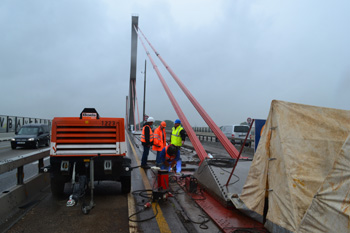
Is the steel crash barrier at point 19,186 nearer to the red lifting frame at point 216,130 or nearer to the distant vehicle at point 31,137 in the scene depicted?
the red lifting frame at point 216,130

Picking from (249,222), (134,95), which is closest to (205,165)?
(249,222)

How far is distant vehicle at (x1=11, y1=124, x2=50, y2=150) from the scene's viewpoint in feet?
57.0

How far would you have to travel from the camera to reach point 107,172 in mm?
5633

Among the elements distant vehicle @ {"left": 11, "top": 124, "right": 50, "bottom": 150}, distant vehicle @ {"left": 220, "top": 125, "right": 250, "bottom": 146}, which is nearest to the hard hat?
distant vehicle @ {"left": 11, "top": 124, "right": 50, "bottom": 150}

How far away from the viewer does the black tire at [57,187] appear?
573 centimetres

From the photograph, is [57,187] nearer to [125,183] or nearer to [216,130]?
[125,183]

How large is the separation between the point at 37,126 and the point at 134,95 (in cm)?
3787

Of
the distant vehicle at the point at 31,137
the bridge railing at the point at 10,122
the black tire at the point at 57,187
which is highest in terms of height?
the bridge railing at the point at 10,122

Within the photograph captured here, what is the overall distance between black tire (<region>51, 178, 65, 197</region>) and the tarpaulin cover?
156 inches

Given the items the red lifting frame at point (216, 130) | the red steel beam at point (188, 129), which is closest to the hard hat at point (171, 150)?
the red steel beam at point (188, 129)

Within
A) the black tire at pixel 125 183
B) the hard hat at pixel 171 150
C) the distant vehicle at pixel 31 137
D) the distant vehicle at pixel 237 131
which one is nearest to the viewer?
the black tire at pixel 125 183

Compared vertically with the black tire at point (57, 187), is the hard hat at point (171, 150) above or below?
above

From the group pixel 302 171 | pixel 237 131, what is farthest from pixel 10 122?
pixel 302 171

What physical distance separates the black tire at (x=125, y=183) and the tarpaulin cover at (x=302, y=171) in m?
2.80
